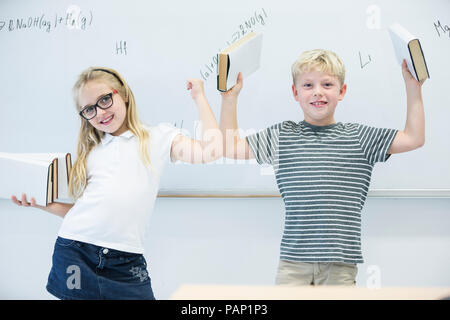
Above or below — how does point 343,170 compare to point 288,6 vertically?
below

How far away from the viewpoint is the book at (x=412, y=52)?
0.98 meters

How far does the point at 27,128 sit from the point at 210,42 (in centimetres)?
70

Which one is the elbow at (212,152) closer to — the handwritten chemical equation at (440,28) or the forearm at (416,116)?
the forearm at (416,116)

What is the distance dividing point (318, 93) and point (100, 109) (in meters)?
0.59

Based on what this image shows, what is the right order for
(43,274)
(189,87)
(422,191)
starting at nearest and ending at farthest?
(189,87), (422,191), (43,274)

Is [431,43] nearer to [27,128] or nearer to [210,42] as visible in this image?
[210,42]

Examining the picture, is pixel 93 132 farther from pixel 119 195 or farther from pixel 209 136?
pixel 209 136

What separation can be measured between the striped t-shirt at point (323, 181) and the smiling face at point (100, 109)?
1.26 feet

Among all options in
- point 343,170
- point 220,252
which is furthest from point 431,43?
point 220,252

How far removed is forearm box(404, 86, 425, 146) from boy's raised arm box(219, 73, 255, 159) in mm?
406

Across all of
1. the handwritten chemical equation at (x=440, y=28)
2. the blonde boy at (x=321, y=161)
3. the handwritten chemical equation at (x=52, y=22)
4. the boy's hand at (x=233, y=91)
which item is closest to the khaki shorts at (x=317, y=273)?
the blonde boy at (x=321, y=161)

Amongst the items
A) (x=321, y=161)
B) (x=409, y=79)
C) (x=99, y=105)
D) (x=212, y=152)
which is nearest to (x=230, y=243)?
(x=212, y=152)

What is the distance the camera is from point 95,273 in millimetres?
1105
